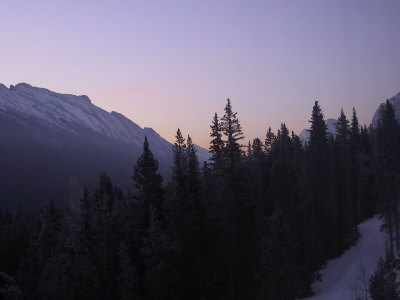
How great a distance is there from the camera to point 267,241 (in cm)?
2580

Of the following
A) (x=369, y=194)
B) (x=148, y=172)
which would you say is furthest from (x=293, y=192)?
(x=369, y=194)

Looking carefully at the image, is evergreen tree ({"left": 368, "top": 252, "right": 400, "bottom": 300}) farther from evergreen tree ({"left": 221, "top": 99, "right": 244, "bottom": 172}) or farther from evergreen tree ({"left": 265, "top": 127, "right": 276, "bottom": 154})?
evergreen tree ({"left": 265, "top": 127, "right": 276, "bottom": 154})

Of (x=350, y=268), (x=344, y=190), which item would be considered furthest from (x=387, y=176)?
(x=344, y=190)

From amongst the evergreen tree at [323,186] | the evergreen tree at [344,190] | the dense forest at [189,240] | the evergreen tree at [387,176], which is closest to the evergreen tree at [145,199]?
the dense forest at [189,240]

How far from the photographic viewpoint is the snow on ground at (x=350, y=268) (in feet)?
101

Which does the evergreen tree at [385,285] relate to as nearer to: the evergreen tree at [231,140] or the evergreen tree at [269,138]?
the evergreen tree at [231,140]

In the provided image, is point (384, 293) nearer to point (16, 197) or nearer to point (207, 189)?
point (207, 189)

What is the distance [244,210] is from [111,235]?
1046cm

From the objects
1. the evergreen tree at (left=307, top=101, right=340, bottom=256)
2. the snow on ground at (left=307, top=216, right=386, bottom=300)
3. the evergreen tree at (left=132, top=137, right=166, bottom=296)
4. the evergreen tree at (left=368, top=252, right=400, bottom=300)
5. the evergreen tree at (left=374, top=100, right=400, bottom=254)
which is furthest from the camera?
the evergreen tree at (left=307, top=101, right=340, bottom=256)

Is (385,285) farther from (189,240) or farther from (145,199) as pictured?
(145,199)

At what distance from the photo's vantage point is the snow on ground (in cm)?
3081

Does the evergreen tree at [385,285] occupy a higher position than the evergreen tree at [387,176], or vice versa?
the evergreen tree at [387,176]

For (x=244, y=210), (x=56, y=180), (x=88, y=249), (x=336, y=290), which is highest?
(x=56, y=180)

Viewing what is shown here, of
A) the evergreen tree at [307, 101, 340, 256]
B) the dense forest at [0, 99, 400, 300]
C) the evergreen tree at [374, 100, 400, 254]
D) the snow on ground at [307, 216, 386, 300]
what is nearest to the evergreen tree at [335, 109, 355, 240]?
the evergreen tree at [307, 101, 340, 256]
